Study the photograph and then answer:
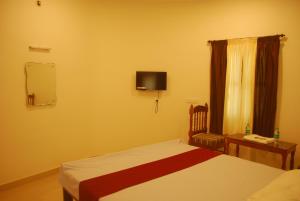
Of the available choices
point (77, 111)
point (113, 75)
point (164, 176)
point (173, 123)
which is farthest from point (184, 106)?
point (164, 176)

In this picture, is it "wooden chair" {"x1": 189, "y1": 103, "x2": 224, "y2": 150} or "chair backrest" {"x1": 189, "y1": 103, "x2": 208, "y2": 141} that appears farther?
"chair backrest" {"x1": 189, "y1": 103, "x2": 208, "y2": 141}

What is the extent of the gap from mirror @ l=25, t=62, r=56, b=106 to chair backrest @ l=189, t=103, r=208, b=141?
7.21 ft

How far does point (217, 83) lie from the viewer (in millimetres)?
3898

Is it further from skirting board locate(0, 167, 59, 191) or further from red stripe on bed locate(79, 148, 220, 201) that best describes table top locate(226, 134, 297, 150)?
skirting board locate(0, 167, 59, 191)

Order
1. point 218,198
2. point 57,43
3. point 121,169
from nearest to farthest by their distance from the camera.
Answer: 1. point 218,198
2. point 121,169
3. point 57,43

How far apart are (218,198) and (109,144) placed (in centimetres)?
290

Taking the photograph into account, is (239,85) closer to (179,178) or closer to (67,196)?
(179,178)

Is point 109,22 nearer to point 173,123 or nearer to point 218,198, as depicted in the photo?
point 173,123

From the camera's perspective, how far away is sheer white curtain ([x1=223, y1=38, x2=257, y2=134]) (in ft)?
11.8

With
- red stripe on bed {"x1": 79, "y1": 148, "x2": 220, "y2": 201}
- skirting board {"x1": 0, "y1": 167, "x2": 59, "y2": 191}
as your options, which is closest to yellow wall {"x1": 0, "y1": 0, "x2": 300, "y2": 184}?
skirting board {"x1": 0, "y1": 167, "x2": 59, "y2": 191}

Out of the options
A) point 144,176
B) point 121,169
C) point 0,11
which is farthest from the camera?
point 0,11

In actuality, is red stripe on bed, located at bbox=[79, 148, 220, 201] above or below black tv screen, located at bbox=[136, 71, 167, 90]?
below

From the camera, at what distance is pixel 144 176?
2.02 metres

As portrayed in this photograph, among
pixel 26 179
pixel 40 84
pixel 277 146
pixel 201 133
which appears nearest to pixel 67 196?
pixel 26 179
